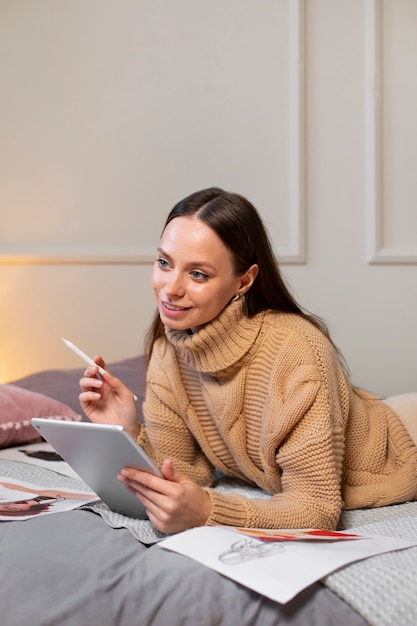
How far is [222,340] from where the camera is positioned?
57.6 inches

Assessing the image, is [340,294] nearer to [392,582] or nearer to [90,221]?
[90,221]

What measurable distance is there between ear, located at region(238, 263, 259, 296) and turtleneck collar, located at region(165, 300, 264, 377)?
0.07ft

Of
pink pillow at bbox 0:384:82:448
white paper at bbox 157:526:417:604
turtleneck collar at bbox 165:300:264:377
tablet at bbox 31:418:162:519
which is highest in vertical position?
turtleneck collar at bbox 165:300:264:377

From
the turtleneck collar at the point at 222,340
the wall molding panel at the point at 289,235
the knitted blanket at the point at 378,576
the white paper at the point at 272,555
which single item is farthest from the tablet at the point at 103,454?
the wall molding panel at the point at 289,235

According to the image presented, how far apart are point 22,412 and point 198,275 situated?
0.89m

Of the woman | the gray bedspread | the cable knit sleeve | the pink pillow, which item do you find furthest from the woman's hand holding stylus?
the pink pillow

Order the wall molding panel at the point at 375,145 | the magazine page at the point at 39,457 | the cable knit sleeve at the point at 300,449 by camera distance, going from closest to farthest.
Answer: the cable knit sleeve at the point at 300,449, the magazine page at the point at 39,457, the wall molding panel at the point at 375,145

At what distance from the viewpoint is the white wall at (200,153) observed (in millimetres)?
2793

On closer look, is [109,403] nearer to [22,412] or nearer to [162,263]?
[162,263]

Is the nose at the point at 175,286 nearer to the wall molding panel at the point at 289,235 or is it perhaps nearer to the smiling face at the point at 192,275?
the smiling face at the point at 192,275

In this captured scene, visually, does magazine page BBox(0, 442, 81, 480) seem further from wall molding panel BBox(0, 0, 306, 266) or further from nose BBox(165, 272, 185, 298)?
wall molding panel BBox(0, 0, 306, 266)

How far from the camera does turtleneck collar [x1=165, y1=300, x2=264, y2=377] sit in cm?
145

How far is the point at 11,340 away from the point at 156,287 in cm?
155

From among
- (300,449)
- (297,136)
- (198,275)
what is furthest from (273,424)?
(297,136)
